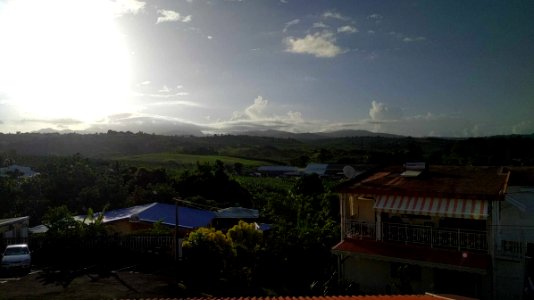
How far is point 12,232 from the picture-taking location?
24.3 meters

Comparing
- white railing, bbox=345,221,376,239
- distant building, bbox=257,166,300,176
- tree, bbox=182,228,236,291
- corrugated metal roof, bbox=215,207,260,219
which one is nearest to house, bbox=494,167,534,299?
white railing, bbox=345,221,376,239

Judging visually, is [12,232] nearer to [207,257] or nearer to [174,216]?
[174,216]

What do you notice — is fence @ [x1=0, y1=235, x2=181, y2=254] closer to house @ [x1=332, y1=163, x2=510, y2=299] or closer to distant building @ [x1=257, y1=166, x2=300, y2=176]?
house @ [x1=332, y1=163, x2=510, y2=299]

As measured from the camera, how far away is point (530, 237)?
1727cm

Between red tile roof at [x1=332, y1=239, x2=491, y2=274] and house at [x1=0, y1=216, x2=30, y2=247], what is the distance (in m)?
17.3

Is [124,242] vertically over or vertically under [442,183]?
under

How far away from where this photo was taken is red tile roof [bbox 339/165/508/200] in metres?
14.8

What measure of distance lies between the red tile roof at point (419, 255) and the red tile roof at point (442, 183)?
77.2 inches

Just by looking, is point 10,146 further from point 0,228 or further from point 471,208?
point 471,208

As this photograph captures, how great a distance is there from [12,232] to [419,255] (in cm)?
2129

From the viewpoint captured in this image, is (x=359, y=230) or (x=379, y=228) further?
(x=359, y=230)

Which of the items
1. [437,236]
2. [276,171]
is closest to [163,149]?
[276,171]

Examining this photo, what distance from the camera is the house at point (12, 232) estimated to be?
2335cm

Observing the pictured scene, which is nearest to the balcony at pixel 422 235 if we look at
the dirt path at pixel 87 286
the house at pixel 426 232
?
the house at pixel 426 232
